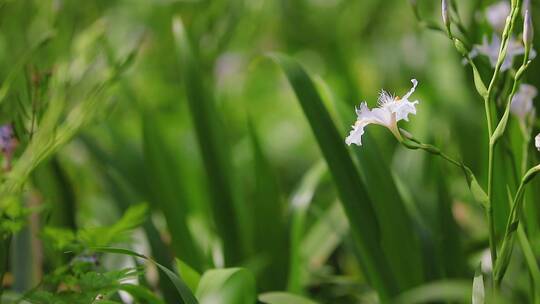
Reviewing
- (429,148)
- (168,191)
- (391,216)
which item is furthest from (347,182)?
(168,191)

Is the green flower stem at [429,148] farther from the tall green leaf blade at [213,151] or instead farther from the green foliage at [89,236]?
the tall green leaf blade at [213,151]

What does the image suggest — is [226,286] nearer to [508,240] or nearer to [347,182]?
[347,182]

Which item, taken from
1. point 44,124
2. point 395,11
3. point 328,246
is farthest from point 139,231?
point 395,11

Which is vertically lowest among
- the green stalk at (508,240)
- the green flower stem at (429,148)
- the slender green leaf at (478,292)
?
the slender green leaf at (478,292)

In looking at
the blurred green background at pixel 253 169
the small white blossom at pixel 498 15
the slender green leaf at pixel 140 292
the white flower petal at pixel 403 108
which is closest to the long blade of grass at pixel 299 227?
the blurred green background at pixel 253 169

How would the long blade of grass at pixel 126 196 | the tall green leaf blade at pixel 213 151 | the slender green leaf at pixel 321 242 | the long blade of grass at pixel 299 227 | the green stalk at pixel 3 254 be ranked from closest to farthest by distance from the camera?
the green stalk at pixel 3 254, the long blade of grass at pixel 126 196, the long blade of grass at pixel 299 227, the tall green leaf blade at pixel 213 151, the slender green leaf at pixel 321 242

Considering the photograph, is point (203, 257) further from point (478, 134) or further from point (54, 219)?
point (478, 134)

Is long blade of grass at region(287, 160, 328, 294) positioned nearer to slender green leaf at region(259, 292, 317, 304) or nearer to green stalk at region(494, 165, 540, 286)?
slender green leaf at region(259, 292, 317, 304)
